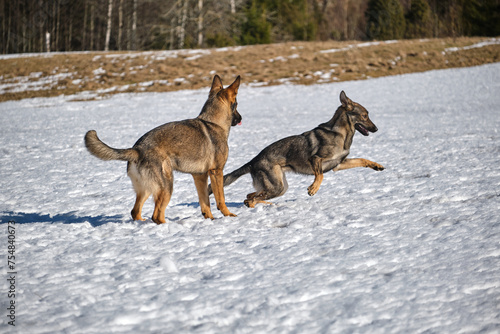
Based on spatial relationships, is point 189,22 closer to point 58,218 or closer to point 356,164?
point 356,164

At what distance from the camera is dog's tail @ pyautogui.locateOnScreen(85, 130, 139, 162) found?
481 cm

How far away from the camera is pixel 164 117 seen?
16062mm

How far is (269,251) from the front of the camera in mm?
4383

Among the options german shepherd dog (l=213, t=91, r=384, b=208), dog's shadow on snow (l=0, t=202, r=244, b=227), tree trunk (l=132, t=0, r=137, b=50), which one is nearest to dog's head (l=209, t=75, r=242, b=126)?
german shepherd dog (l=213, t=91, r=384, b=208)

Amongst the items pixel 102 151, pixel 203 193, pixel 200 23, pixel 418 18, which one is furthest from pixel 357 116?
pixel 418 18

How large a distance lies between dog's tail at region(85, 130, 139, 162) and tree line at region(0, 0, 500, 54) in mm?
35365

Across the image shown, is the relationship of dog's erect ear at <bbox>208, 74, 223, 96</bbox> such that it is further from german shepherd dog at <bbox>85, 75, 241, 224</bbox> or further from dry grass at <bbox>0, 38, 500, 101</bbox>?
dry grass at <bbox>0, 38, 500, 101</bbox>

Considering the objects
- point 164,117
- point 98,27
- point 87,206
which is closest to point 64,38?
point 98,27

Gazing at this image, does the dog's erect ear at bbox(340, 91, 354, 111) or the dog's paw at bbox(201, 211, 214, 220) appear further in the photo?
the dog's erect ear at bbox(340, 91, 354, 111)

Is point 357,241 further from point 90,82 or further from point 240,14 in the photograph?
point 240,14

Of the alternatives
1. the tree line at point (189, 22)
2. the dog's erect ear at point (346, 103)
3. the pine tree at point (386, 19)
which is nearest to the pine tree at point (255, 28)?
the tree line at point (189, 22)

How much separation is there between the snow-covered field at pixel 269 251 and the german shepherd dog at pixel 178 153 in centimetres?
33

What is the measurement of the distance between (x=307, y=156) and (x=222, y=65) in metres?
21.9

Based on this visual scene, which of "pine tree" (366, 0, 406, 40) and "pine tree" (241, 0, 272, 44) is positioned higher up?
"pine tree" (366, 0, 406, 40)
